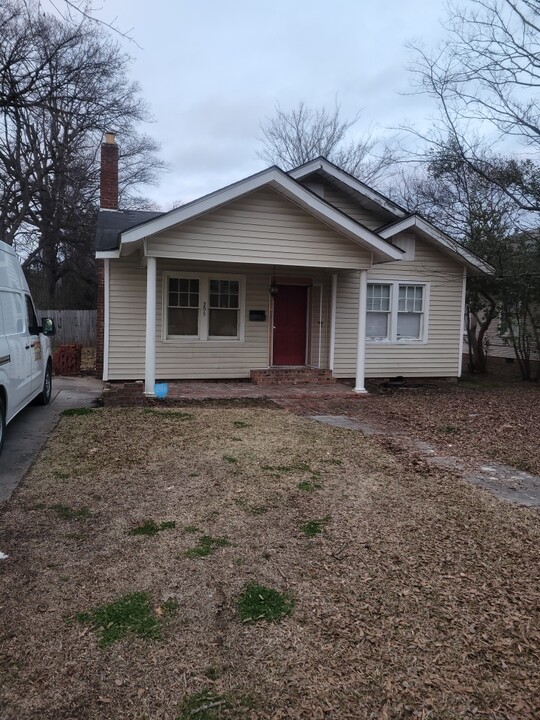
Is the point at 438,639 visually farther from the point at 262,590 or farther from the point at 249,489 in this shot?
the point at 249,489

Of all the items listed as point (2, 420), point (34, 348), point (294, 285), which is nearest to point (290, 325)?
point (294, 285)

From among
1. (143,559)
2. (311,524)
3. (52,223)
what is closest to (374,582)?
(311,524)

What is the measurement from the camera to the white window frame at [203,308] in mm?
11703

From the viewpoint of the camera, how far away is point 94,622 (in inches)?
111

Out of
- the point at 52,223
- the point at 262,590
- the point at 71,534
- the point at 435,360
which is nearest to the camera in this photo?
the point at 262,590

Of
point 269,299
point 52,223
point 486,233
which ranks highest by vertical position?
point 52,223

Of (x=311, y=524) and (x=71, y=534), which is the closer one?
(x=71, y=534)

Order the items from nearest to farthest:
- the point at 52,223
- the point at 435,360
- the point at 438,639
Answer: the point at 438,639
the point at 435,360
the point at 52,223

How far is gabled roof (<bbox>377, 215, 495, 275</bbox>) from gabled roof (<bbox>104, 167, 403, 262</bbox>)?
1.53 meters

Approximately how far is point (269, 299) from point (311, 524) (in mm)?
8776

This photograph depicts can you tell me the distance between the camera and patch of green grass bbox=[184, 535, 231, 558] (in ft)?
12.0

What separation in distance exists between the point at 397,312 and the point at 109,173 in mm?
7891

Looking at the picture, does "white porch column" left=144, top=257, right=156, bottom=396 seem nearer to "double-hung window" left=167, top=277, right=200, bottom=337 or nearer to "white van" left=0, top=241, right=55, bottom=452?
"white van" left=0, top=241, right=55, bottom=452

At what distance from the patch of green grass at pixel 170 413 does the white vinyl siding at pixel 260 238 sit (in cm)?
289
